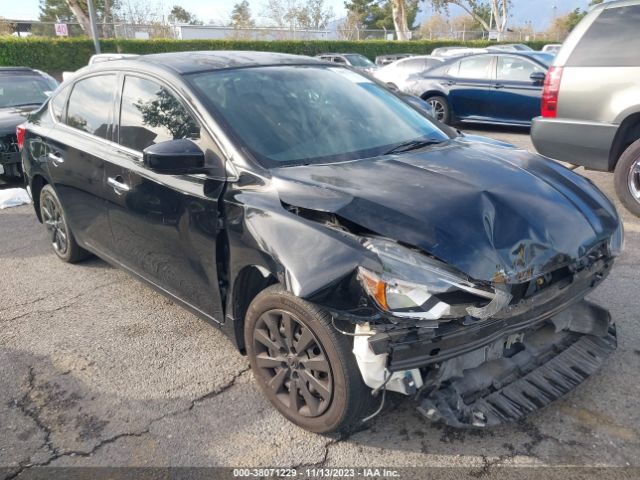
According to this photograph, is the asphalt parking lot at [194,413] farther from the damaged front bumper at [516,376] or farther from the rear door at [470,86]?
the rear door at [470,86]

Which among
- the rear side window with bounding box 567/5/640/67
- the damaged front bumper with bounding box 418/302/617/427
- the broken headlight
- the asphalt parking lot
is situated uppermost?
the rear side window with bounding box 567/5/640/67

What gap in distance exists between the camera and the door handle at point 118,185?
348cm

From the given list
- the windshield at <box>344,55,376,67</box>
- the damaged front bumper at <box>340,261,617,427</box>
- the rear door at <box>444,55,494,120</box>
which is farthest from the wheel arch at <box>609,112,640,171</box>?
the windshield at <box>344,55,376,67</box>

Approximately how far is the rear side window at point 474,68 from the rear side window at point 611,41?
530cm

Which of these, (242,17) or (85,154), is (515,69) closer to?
(85,154)

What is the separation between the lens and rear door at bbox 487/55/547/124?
10.0 metres

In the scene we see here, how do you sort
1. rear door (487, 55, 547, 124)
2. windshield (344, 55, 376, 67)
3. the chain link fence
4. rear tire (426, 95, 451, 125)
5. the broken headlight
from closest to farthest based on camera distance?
the broken headlight → rear door (487, 55, 547, 124) → rear tire (426, 95, 451, 125) → windshield (344, 55, 376, 67) → the chain link fence

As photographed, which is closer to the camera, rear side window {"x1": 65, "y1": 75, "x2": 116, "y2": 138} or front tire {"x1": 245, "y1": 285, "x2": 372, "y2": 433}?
front tire {"x1": 245, "y1": 285, "x2": 372, "y2": 433}

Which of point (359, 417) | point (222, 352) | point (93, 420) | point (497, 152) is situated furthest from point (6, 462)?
point (497, 152)

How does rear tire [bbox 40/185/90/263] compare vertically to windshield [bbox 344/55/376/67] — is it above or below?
below

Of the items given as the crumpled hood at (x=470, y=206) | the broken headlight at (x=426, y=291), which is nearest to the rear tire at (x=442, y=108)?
the crumpled hood at (x=470, y=206)

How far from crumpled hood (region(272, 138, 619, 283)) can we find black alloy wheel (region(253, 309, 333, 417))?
0.56 m

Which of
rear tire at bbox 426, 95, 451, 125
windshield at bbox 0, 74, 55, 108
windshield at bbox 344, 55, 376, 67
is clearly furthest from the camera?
windshield at bbox 344, 55, 376, 67

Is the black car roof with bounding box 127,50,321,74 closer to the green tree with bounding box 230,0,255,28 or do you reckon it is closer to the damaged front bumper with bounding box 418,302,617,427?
the damaged front bumper with bounding box 418,302,617,427
